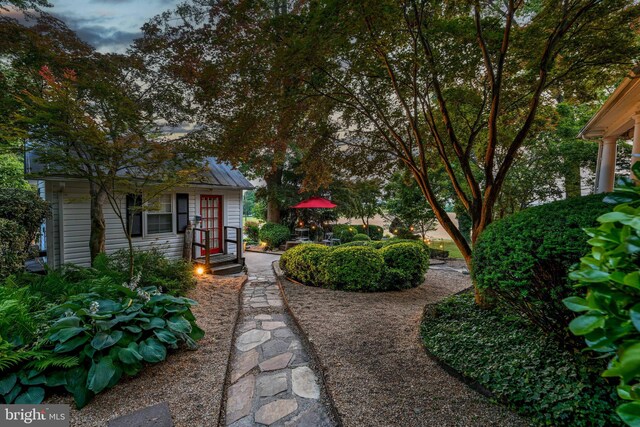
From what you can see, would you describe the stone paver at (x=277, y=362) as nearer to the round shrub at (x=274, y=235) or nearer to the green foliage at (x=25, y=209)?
the green foliage at (x=25, y=209)

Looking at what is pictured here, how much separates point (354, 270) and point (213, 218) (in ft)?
17.6

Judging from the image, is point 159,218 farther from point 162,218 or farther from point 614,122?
point 614,122

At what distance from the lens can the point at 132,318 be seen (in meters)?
3.12

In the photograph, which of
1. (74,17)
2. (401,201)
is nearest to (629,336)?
(74,17)

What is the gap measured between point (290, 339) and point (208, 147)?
14.2ft

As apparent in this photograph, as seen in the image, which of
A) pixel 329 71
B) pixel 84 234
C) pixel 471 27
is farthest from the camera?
pixel 84 234

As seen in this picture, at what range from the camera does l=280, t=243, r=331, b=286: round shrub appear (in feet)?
21.6

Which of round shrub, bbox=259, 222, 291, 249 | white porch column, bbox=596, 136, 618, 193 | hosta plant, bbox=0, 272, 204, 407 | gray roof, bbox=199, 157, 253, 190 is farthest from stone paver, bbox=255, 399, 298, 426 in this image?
round shrub, bbox=259, 222, 291, 249

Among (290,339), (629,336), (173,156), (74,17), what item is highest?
(74,17)

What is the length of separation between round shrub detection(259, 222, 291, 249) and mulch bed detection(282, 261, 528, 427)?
7.75 m

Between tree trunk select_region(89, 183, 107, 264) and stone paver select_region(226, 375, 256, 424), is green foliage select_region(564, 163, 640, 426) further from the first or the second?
tree trunk select_region(89, 183, 107, 264)

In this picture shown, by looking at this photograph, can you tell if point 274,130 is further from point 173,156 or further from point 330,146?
point 173,156

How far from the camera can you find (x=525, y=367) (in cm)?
255

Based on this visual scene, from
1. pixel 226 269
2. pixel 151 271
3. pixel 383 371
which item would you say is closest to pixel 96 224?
pixel 151 271
